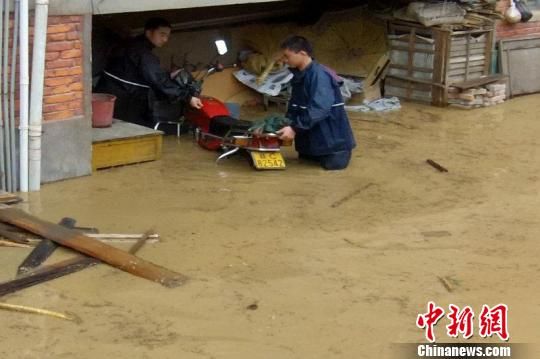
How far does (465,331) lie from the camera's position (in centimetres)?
550

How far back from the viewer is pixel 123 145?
8.77m

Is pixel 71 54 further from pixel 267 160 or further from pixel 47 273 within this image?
pixel 47 273

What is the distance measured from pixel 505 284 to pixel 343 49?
693 cm

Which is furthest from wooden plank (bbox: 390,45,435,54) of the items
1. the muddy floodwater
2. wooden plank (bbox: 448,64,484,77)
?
the muddy floodwater

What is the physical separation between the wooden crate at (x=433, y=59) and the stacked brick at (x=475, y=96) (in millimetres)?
100

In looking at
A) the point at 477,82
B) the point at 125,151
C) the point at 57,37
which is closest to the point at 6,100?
the point at 57,37

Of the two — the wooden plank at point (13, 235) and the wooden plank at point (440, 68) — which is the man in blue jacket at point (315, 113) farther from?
the wooden plank at point (440, 68)

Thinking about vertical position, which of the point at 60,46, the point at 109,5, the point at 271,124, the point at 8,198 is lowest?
the point at 8,198

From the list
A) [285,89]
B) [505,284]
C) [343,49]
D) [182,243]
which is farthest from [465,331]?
[343,49]

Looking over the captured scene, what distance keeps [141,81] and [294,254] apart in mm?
3730

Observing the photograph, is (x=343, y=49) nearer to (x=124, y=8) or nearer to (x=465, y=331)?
(x=124, y=8)

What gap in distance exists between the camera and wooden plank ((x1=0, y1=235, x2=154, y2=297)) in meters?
5.95

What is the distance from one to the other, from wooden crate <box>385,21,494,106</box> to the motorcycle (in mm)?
2889

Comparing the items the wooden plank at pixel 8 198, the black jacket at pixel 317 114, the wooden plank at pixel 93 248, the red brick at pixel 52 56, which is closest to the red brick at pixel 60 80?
the red brick at pixel 52 56
